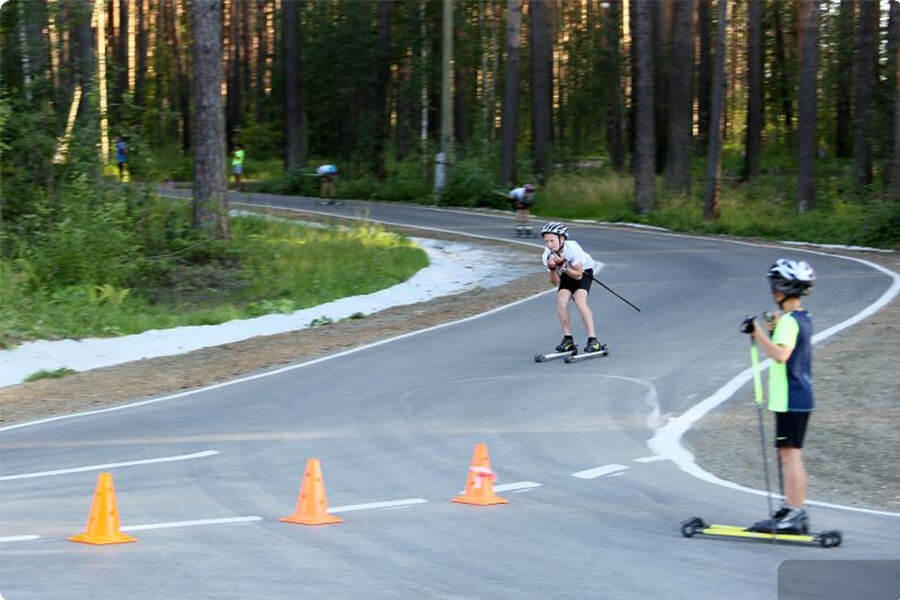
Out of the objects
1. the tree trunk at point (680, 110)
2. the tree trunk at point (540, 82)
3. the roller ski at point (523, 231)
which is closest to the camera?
the roller ski at point (523, 231)

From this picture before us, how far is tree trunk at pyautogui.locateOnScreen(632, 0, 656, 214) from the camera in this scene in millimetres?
37375

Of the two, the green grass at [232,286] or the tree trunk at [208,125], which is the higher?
the tree trunk at [208,125]

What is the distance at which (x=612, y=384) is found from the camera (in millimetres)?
14281

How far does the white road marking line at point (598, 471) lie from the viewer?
10.0m

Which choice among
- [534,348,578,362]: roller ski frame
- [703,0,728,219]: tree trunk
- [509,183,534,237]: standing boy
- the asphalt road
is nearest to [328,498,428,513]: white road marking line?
the asphalt road

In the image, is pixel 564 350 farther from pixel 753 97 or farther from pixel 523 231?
pixel 753 97

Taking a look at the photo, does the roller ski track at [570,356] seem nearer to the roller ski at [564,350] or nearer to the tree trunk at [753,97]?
the roller ski at [564,350]

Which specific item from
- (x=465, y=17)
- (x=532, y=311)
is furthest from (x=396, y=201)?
(x=532, y=311)

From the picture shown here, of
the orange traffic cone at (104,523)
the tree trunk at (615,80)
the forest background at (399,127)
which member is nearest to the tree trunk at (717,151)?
the forest background at (399,127)

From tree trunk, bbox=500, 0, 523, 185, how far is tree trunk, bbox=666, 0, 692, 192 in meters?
5.77

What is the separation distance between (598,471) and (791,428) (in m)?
2.36

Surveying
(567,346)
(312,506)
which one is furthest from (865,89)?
(312,506)

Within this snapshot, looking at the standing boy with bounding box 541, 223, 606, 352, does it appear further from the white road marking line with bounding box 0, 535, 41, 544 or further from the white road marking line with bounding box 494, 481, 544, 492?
the white road marking line with bounding box 0, 535, 41, 544

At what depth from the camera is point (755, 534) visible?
7949mm
